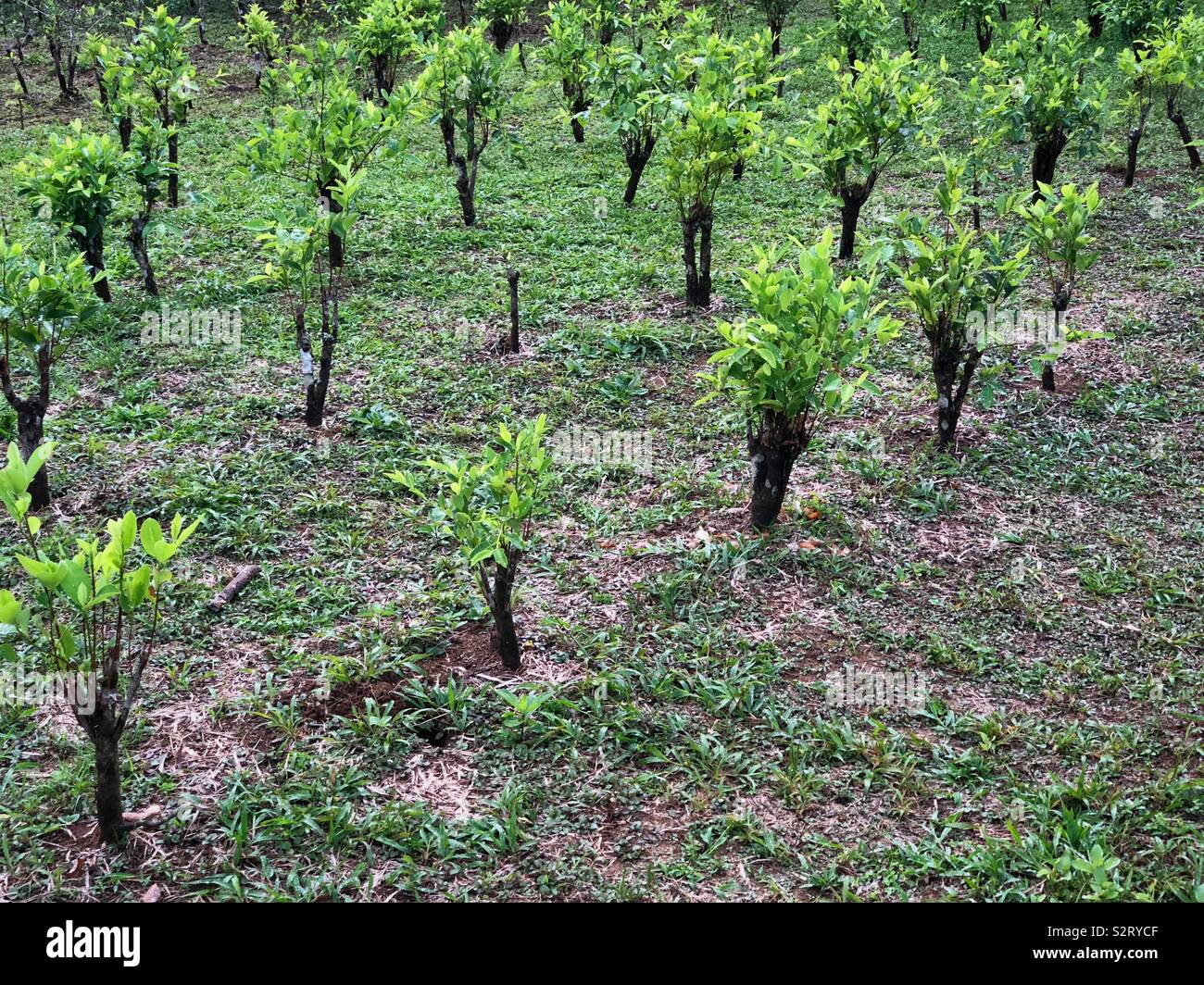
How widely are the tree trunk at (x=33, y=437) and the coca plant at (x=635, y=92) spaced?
4949 mm

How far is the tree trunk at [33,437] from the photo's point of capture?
4.63 m

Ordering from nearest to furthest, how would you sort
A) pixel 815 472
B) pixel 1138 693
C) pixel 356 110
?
pixel 1138 693 → pixel 815 472 → pixel 356 110

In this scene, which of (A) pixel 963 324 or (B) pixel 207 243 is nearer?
(A) pixel 963 324

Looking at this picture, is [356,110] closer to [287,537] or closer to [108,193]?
[108,193]

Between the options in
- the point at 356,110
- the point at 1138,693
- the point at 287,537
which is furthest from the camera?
the point at 356,110

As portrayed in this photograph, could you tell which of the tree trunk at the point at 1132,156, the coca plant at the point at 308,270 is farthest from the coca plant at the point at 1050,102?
the coca plant at the point at 308,270

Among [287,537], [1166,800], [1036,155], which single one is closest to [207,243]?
[287,537]

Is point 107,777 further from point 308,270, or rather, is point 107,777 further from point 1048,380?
point 1048,380

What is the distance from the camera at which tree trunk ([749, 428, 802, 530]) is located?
4566 mm

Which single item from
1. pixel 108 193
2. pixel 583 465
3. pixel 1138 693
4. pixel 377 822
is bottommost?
pixel 377 822

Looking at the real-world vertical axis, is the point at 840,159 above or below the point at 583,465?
above

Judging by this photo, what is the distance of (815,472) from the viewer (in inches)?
206

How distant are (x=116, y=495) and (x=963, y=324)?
432cm
